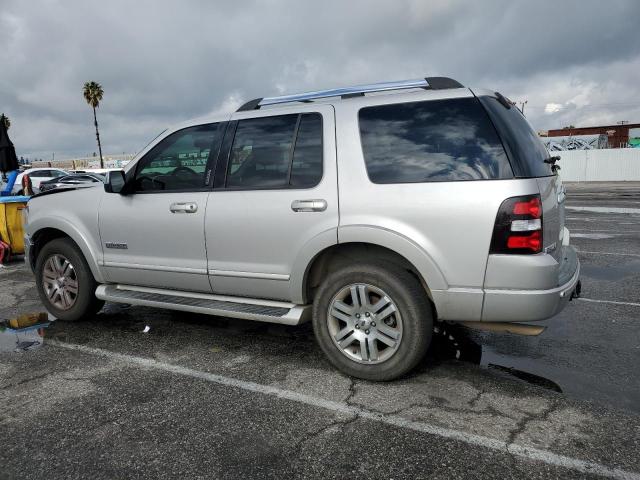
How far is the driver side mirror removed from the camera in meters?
4.36

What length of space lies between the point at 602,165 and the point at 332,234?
34717 millimetres

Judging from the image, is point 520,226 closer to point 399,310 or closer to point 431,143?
point 431,143

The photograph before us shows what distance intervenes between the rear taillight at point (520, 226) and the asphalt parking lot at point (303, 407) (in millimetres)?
1028

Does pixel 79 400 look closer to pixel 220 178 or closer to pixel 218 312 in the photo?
pixel 218 312

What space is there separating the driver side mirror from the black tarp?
24.6ft

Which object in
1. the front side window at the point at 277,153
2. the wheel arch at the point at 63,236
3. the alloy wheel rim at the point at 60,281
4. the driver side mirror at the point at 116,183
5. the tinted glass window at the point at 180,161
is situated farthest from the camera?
the alloy wheel rim at the point at 60,281

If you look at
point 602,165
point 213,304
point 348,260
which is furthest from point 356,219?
point 602,165

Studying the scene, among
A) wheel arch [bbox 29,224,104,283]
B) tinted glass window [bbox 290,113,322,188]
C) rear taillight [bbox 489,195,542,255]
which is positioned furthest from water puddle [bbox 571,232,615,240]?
wheel arch [bbox 29,224,104,283]

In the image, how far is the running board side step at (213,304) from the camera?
12.1 ft

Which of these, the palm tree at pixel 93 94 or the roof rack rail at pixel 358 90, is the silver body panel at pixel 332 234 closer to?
the roof rack rail at pixel 358 90

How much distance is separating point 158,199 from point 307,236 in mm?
1538

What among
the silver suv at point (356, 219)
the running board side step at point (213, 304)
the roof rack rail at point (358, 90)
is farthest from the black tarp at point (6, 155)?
the roof rack rail at point (358, 90)

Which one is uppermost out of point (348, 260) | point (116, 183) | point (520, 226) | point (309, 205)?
point (116, 183)

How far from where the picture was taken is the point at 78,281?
4.86 metres
